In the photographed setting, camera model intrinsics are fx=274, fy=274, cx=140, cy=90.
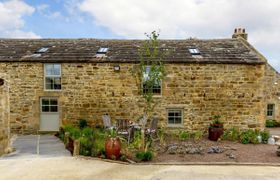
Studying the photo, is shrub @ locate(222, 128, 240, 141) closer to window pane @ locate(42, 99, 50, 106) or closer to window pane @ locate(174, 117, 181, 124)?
window pane @ locate(174, 117, 181, 124)

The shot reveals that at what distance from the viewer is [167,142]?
13602mm

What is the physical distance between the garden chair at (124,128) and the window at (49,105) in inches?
159

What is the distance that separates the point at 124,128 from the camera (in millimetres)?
13852

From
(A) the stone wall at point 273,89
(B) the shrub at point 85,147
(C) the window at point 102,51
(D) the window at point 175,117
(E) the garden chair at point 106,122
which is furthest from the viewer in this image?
(A) the stone wall at point 273,89

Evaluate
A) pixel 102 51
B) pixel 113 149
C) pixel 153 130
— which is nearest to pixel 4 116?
pixel 113 149

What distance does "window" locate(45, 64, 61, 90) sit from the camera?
1560 cm

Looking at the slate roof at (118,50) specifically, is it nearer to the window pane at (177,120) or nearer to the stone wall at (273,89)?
the window pane at (177,120)

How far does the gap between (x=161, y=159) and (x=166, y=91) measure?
225 inches

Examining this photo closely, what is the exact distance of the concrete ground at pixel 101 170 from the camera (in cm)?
832

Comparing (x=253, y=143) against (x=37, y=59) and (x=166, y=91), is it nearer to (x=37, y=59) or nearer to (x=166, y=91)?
(x=166, y=91)

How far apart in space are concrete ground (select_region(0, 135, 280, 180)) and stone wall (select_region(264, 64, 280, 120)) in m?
15.3

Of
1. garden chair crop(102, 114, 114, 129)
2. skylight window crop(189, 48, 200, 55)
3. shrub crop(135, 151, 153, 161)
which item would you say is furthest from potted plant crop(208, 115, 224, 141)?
shrub crop(135, 151, 153, 161)

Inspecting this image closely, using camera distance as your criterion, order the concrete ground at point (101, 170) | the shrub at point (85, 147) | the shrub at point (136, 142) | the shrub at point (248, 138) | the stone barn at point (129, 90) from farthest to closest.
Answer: the stone barn at point (129, 90)
the shrub at point (248, 138)
the shrub at point (136, 142)
the shrub at point (85, 147)
the concrete ground at point (101, 170)

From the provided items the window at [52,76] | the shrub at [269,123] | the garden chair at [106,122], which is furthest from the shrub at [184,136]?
the shrub at [269,123]
